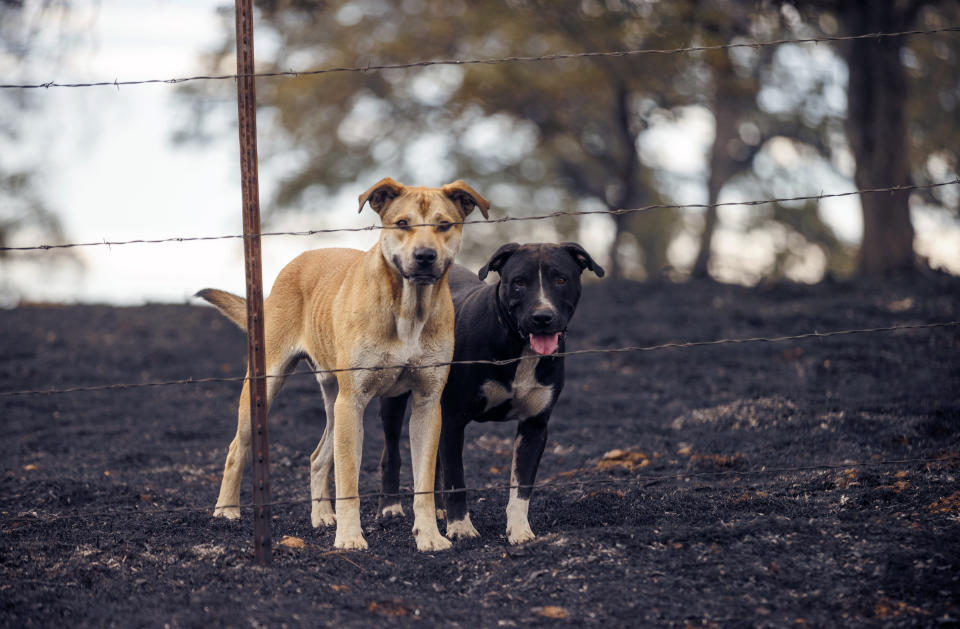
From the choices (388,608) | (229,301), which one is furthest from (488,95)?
(388,608)

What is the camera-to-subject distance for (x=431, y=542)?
5594 millimetres

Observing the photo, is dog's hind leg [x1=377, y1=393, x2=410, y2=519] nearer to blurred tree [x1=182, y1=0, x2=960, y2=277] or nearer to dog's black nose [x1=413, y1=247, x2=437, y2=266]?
dog's black nose [x1=413, y1=247, x2=437, y2=266]

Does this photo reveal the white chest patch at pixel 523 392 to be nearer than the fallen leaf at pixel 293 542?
No

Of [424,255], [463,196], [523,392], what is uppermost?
[463,196]

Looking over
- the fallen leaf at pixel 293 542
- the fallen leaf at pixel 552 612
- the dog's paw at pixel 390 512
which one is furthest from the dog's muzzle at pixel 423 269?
the dog's paw at pixel 390 512

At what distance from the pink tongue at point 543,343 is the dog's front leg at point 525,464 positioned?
19.5 inches

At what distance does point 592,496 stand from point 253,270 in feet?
9.05

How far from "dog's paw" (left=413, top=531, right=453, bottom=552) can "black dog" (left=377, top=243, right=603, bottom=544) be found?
24cm

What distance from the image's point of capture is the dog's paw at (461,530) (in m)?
5.85

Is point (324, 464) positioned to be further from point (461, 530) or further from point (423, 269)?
point (423, 269)

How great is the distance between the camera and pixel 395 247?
212 inches

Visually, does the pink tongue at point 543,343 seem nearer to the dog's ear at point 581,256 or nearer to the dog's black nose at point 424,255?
the dog's ear at point 581,256

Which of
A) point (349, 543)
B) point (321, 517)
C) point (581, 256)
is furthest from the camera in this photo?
point (321, 517)

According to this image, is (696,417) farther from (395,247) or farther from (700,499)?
(395,247)
